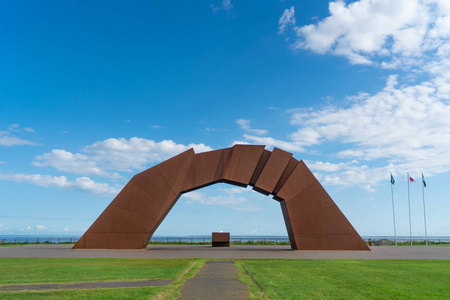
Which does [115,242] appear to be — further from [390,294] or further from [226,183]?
[390,294]

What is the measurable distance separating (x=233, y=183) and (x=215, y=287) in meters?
19.4

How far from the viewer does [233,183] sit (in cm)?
2902

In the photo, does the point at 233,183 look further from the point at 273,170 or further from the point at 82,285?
the point at 82,285

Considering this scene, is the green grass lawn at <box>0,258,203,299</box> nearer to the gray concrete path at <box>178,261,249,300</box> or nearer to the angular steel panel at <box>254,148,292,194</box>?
the gray concrete path at <box>178,261,249,300</box>

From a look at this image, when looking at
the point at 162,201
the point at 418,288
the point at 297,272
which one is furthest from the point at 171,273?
the point at 162,201

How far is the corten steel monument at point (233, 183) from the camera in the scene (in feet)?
87.7

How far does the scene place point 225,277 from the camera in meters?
11.6

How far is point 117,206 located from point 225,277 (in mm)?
17178

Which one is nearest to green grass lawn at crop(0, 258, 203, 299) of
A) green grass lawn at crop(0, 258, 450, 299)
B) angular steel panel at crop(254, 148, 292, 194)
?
green grass lawn at crop(0, 258, 450, 299)

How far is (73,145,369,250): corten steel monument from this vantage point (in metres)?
26.7

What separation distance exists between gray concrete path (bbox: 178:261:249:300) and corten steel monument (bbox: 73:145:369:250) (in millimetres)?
15304

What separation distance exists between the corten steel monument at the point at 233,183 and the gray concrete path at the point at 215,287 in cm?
1530

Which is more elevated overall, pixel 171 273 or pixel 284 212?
pixel 284 212

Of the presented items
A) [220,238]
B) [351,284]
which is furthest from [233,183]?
[351,284]
